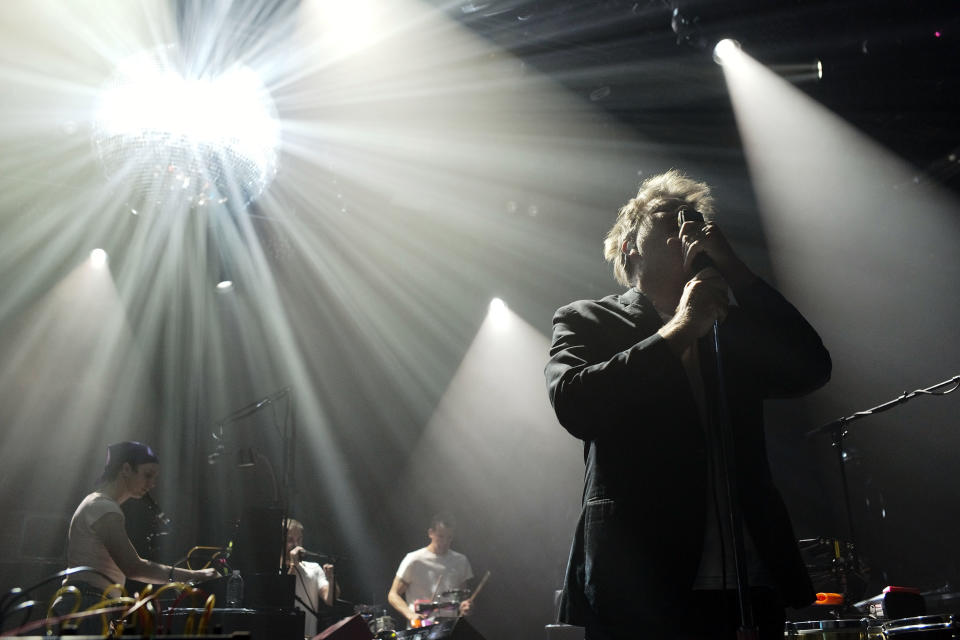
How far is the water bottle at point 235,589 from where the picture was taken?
3.98 metres

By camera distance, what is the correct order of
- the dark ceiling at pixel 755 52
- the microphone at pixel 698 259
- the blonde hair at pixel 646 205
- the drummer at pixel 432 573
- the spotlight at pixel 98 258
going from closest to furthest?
the microphone at pixel 698 259
the blonde hair at pixel 646 205
the dark ceiling at pixel 755 52
the drummer at pixel 432 573
the spotlight at pixel 98 258

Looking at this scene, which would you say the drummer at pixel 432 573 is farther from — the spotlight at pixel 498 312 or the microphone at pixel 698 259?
the microphone at pixel 698 259

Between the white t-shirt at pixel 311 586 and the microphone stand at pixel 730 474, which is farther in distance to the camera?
the white t-shirt at pixel 311 586

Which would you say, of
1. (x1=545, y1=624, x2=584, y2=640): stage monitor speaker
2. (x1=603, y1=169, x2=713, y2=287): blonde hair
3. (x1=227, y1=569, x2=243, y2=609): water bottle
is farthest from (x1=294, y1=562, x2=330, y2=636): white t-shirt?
(x1=603, y1=169, x2=713, y2=287): blonde hair

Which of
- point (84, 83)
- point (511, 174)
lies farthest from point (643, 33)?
point (84, 83)

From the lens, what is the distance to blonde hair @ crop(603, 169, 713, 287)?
1.69 metres

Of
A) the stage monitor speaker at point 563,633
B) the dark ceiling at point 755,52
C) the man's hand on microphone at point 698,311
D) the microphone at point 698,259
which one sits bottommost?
the stage monitor speaker at point 563,633

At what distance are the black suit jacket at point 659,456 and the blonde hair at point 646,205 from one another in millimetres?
310

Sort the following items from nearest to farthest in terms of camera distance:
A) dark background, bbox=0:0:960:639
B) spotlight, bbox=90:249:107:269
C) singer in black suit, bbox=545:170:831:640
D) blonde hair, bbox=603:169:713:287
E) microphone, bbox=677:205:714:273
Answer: singer in black suit, bbox=545:170:831:640
microphone, bbox=677:205:714:273
blonde hair, bbox=603:169:713:287
dark background, bbox=0:0:960:639
spotlight, bbox=90:249:107:269

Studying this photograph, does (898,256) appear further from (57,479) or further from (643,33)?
(57,479)

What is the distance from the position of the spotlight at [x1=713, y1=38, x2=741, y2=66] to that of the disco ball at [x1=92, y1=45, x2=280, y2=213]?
9.47 ft

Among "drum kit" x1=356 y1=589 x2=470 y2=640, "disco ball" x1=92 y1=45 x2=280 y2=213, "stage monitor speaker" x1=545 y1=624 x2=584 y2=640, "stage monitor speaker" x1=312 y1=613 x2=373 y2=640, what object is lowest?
"stage monitor speaker" x1=545 y1=624 x2=584 y2=640

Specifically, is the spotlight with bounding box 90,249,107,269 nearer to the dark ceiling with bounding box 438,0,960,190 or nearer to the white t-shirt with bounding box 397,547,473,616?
the white t-shirt with bounding box 397,547,473,616

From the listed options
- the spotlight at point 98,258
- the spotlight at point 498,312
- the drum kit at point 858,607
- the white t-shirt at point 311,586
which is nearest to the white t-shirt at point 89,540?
the white t-shirt at point 311,586
